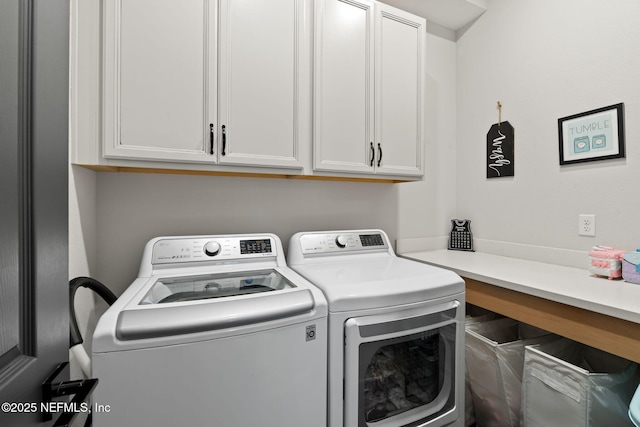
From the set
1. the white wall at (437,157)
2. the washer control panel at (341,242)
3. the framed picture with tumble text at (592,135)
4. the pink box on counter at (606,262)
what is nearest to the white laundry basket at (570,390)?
the pink box on counter at (606,262)

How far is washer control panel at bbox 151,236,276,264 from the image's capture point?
1364mm

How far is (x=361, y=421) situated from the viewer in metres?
1.09

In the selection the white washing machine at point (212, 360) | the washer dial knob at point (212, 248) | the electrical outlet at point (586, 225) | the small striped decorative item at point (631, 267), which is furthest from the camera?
the electrical outlet at point (586, 225)

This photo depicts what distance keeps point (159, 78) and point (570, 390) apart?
220 cm

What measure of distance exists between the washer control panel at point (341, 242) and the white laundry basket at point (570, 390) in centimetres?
92

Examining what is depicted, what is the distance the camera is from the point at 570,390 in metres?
1.15

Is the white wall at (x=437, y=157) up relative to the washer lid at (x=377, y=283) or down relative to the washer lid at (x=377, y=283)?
up

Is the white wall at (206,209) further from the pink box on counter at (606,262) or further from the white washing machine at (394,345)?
the pink box on counter at (606,262)

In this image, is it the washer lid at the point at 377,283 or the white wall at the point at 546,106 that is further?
the white wall at the point at 546,106

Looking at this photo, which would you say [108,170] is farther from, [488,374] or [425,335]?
[488,374]

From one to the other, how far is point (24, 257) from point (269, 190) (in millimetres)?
1356

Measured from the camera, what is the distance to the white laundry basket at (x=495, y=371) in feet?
4.69

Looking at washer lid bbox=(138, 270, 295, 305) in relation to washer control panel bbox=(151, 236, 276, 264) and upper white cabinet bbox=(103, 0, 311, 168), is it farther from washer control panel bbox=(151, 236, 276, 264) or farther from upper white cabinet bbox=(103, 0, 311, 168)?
upper white cabinet bbox=(103, 0, 311, 168)

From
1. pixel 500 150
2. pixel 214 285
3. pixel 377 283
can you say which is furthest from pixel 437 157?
pixel 214 285
